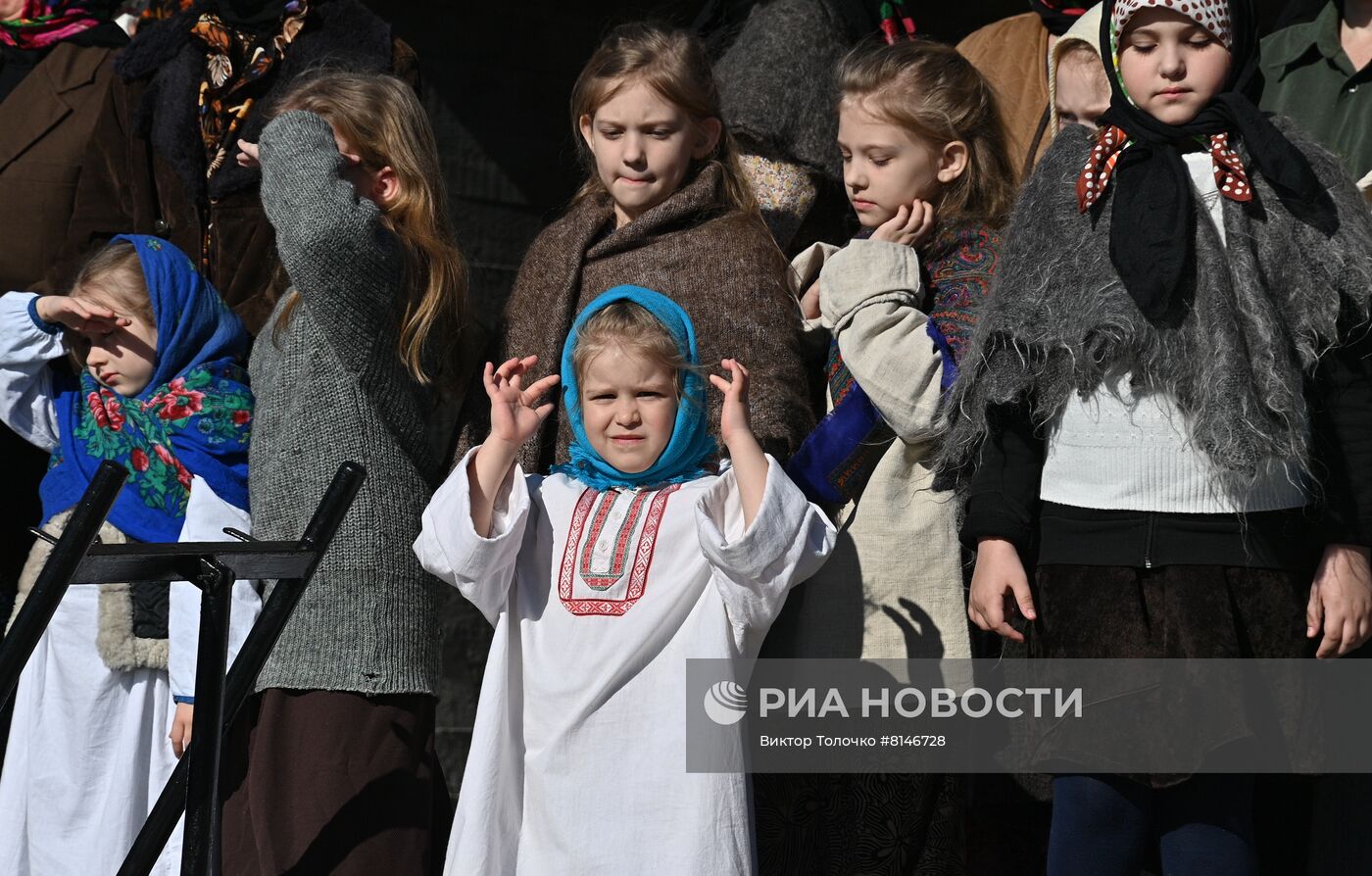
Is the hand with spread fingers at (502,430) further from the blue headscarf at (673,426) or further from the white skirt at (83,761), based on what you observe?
the white skirt at (83,761)

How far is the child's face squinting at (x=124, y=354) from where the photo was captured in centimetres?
383

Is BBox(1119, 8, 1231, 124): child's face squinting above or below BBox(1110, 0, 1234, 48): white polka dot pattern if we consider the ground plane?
below

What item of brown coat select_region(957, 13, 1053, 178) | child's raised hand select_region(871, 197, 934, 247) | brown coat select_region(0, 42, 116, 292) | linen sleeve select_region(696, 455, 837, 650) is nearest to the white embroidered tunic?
linen sleeve select_region(696, 455, 837, 650)

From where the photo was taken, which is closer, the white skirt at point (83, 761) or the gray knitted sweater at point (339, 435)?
the gray knitted sweater at point (339, 435)

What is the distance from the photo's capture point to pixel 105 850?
143 inches

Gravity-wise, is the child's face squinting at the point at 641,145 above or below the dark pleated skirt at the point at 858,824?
above

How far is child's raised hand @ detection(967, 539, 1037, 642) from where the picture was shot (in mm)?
3027

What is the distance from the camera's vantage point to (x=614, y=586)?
3.13 meters

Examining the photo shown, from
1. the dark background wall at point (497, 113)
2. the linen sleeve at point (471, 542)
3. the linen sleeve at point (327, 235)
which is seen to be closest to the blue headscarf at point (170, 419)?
the linen sleeve at point (327, 235)

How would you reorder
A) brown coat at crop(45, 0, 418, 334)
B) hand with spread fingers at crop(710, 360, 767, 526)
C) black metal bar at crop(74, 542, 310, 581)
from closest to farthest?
1. black metal bar at crop(74, 542, 310, 581)
2. hand with spread fingers at crop(710, 360, 767, 526)
3. brown coat at crop(45, 0, 418, 334)

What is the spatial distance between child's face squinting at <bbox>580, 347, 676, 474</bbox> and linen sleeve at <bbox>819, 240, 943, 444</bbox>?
1.17ft

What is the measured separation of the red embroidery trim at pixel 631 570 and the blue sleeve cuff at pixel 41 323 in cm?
143

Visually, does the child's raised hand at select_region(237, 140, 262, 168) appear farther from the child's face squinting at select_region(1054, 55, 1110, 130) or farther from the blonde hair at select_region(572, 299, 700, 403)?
the child's face squinting at select_region(1054, 55, 1110, 130)

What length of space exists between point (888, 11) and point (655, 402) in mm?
1679
